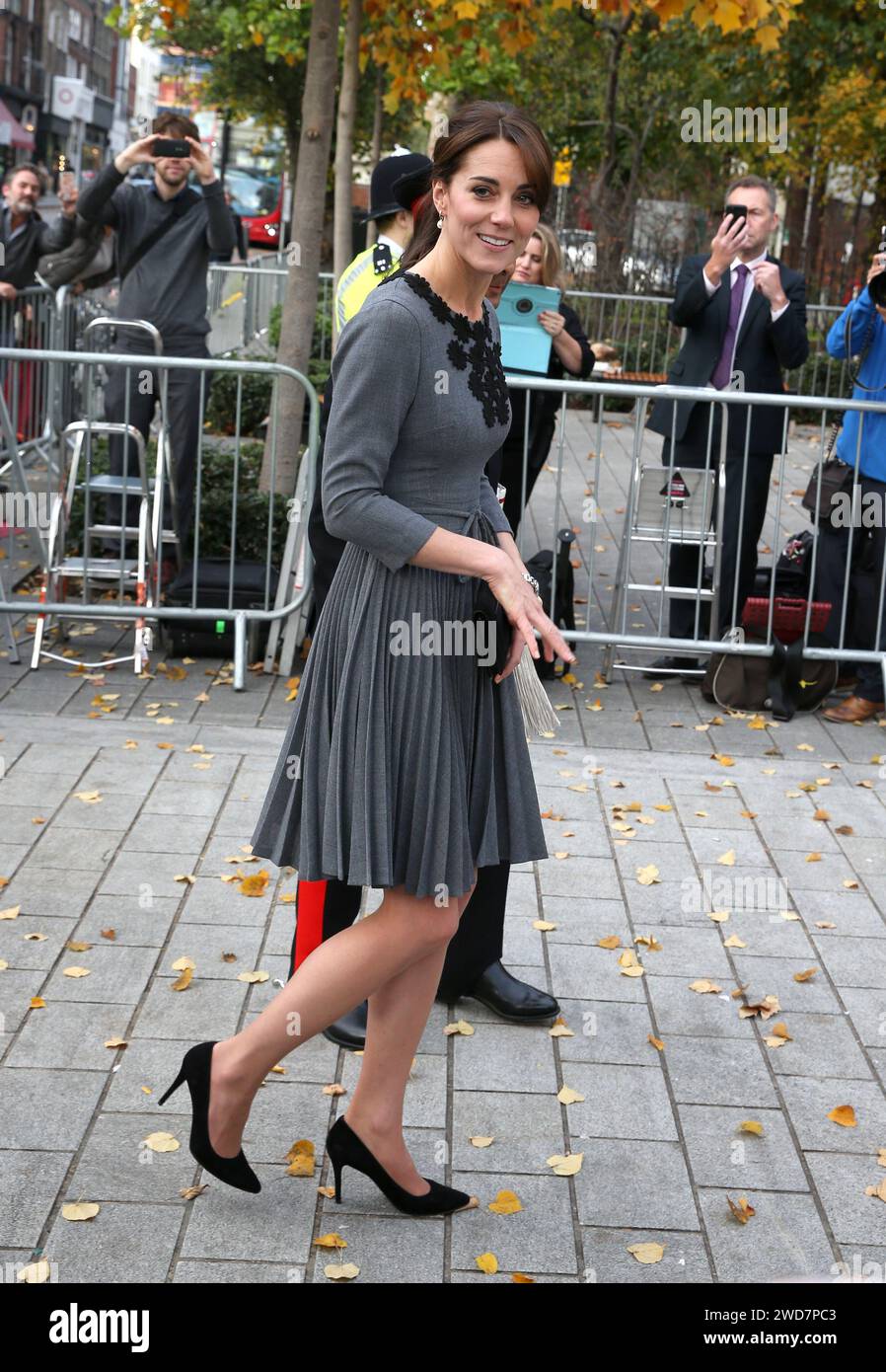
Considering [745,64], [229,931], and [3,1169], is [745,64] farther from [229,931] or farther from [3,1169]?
[3,1169]

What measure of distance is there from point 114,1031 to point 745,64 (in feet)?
61.2

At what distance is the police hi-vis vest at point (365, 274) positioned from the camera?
4059 millimetres

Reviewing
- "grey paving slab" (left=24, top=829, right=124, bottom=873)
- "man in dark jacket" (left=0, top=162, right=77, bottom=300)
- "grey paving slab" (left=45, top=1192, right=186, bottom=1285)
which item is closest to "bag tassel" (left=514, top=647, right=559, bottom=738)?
"grey paving slab" (left=45, top=1192, right=186, bottom=1285)

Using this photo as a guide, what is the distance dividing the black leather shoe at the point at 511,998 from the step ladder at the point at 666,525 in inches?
134

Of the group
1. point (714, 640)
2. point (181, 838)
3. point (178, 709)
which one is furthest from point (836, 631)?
point (181, 838)

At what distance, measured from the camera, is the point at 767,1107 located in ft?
13.1

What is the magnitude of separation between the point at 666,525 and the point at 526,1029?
3.86 m

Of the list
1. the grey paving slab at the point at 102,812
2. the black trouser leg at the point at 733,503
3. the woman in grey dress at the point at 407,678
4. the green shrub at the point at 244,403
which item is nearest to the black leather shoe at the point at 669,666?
the black trouser leg at the point at 733,503

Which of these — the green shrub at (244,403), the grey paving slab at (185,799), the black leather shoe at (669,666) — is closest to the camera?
the grey paving slab at (185,799)

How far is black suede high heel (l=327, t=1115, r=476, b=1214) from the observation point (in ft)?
11.0

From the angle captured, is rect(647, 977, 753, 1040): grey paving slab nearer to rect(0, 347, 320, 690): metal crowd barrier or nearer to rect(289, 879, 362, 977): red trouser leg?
rect(289, 879, 362, 977): red trouser leg

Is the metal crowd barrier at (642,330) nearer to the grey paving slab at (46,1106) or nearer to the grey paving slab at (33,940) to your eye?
the grey paving slab at (33,940)

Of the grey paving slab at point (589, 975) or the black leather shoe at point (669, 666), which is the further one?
the black leather shoe at point (669, 666)

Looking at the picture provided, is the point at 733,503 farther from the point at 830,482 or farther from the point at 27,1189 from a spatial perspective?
the point at 27,1189
